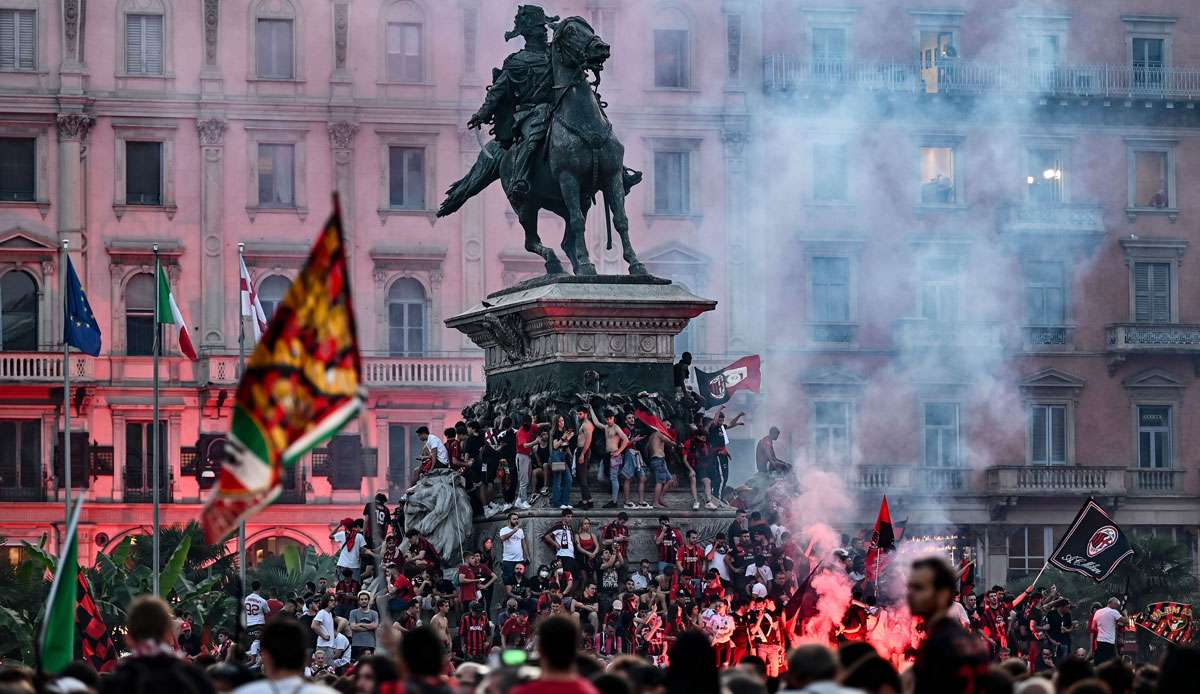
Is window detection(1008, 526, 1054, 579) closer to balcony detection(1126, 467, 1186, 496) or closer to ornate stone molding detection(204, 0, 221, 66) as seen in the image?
balcony detection(1126, 467, 1186, 496)

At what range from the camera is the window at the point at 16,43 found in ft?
233

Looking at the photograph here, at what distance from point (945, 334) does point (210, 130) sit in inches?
844

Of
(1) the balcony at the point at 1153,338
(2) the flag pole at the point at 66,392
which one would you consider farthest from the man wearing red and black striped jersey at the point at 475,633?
(1) the balcony at the point at 1153,338

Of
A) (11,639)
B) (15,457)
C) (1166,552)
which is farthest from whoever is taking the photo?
(15,457)

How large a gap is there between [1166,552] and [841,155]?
2227 centimetres

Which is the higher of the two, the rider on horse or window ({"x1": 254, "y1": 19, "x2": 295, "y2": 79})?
window ({"x1": 254, "y1": 19, "x2": 295, "y2": 79})

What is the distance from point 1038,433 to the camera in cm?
7506

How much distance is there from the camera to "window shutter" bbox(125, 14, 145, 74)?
71.7 m

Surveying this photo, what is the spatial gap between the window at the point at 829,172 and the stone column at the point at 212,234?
16853 mm

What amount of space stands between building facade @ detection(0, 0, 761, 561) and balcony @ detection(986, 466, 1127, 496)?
27.5 ft

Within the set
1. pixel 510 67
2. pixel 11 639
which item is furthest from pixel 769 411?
pixel 510 67

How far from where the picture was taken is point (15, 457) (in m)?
69.6

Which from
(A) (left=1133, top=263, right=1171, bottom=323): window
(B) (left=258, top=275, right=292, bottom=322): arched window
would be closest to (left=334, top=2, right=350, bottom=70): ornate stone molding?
(B) (left=258, top=275, right=292, bottom=322): arched window

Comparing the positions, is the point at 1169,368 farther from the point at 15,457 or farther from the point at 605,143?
the point at 605,143
